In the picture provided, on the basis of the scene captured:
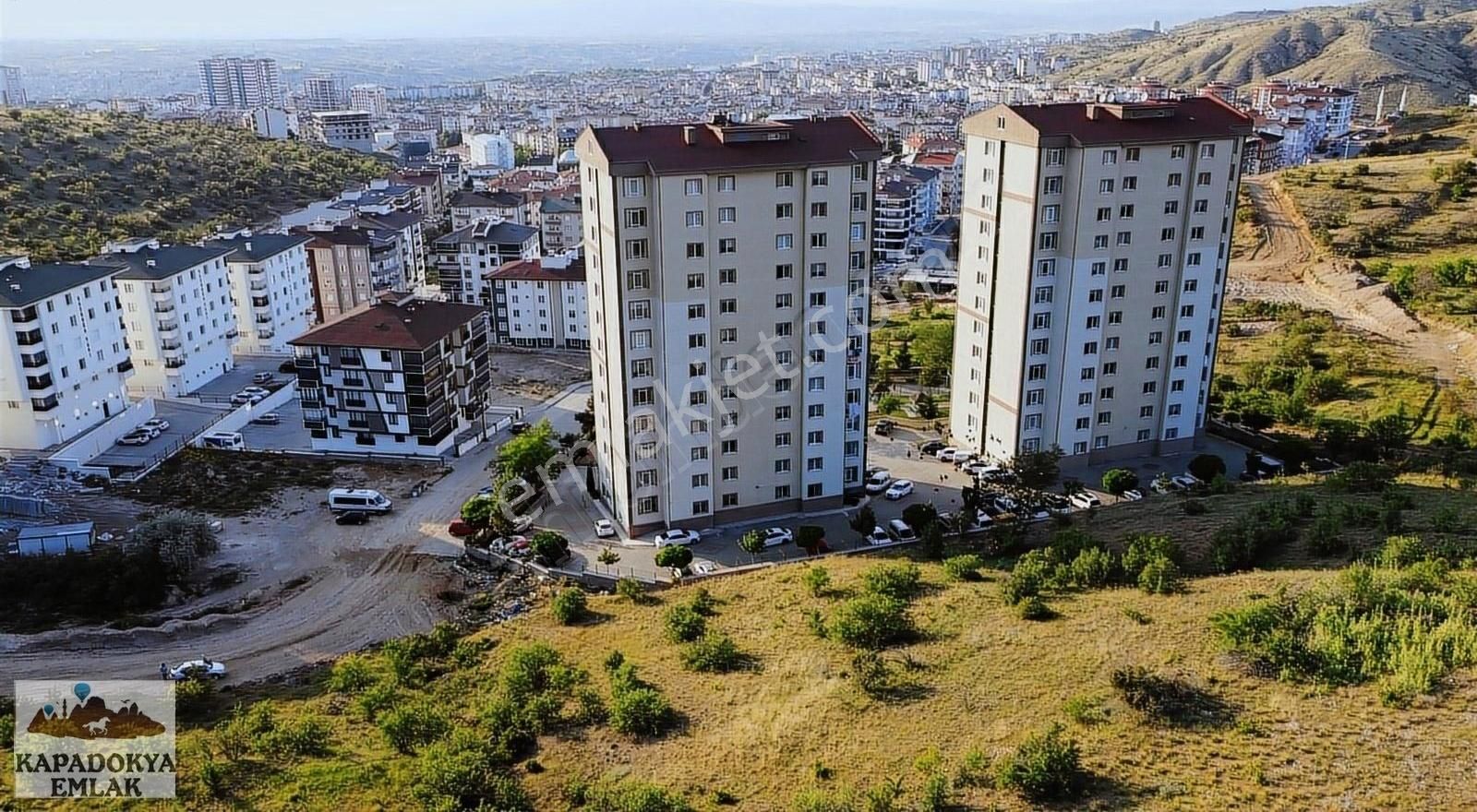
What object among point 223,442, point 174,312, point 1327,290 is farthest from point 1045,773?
point 1327,290

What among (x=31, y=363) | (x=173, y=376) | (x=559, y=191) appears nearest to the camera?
(x=31, y=363)

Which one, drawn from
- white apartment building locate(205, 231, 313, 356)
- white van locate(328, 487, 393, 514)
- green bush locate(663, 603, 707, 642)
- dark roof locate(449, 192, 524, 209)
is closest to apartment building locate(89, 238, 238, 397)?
white apartment building locate(205, 231, 313, 356)

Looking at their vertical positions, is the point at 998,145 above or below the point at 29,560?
above

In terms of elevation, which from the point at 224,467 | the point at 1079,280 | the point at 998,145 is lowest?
the point at 224,467

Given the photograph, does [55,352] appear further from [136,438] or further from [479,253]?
[479,253]

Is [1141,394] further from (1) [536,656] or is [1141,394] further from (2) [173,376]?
(2) [173,376]

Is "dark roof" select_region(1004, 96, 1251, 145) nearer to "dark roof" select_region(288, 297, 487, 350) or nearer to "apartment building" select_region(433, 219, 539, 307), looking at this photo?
"dark roof" select_region(288, 297, 487, 350)

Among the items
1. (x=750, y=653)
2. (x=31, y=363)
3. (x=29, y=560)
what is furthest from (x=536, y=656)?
(x=31, y=363)
